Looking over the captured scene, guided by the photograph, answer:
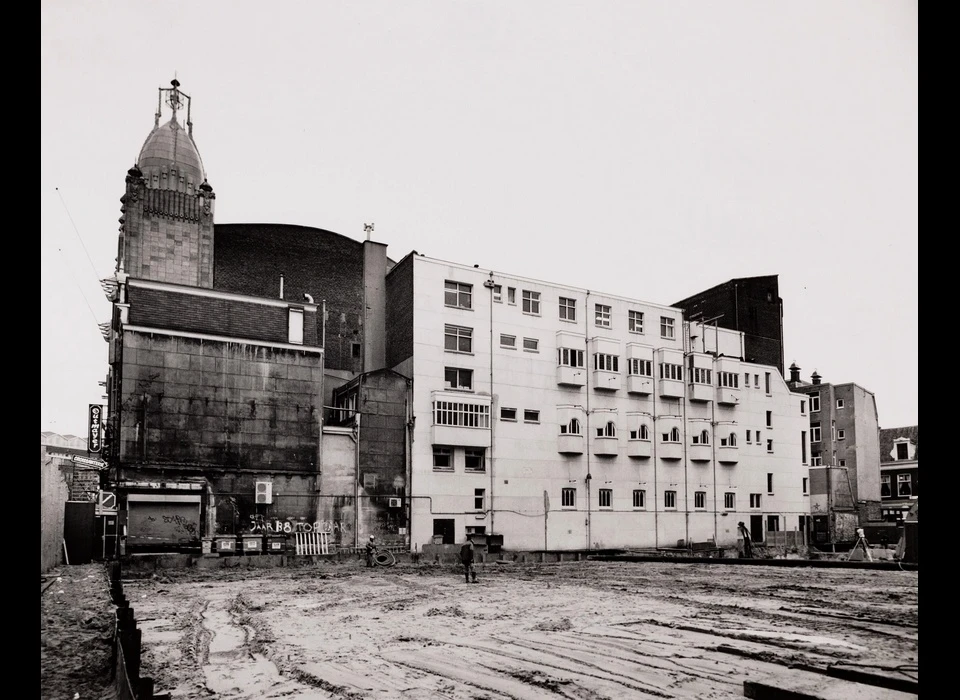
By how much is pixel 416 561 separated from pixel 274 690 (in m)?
27.5

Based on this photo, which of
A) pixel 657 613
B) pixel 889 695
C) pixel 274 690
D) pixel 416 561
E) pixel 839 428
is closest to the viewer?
pixel 889 695

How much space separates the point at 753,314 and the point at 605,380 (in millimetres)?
22125

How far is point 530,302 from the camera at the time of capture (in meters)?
53.8

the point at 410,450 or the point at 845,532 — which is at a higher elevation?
the point at 410,450

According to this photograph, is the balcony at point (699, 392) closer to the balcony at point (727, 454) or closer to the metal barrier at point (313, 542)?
the balcony at point (727, 454)

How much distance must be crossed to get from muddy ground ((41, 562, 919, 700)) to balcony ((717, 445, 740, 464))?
3085 cm

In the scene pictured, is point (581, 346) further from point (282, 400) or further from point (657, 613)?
point (657, 613)

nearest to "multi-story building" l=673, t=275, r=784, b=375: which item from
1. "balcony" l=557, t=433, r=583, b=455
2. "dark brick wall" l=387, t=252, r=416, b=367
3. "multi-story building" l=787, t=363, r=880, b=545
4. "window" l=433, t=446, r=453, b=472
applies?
"multi-story building" l=787, t=363, r=880, b=545

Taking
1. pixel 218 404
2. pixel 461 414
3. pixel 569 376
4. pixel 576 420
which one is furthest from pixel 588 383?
pixel 218 404

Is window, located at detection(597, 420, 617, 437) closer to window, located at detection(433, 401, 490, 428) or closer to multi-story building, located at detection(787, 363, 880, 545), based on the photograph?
window, located at detection(433, 401, 490, 428)

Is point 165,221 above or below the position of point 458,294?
above

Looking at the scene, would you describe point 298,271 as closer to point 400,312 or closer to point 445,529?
point 400,312
